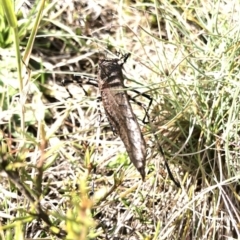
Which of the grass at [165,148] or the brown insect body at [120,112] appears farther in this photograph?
the grass at [165,148]

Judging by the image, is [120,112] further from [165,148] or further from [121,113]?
[165,148]

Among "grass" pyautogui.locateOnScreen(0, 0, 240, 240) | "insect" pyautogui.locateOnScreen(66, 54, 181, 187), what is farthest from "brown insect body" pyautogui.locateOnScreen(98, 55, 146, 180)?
"grass" pyautogui.locateOnScreen(0, 0, 240, 240)

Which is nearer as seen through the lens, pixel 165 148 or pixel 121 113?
pixel 121 113

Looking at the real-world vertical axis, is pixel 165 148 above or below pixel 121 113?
below

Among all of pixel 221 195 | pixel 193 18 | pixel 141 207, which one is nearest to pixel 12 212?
pixel 141 207

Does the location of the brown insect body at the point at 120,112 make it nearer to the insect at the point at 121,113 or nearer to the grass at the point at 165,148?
the insect at the point at 121,113

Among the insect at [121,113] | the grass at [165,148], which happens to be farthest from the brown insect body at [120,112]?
the grass at [165,148]

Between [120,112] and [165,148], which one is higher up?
[120,112]

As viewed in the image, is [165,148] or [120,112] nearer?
[120,112]

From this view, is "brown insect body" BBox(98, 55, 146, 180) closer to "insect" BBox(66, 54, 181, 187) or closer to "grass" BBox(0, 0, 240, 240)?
"insect" BBox(66, 54, 181, 187)

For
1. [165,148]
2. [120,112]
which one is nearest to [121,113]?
[120,112]
